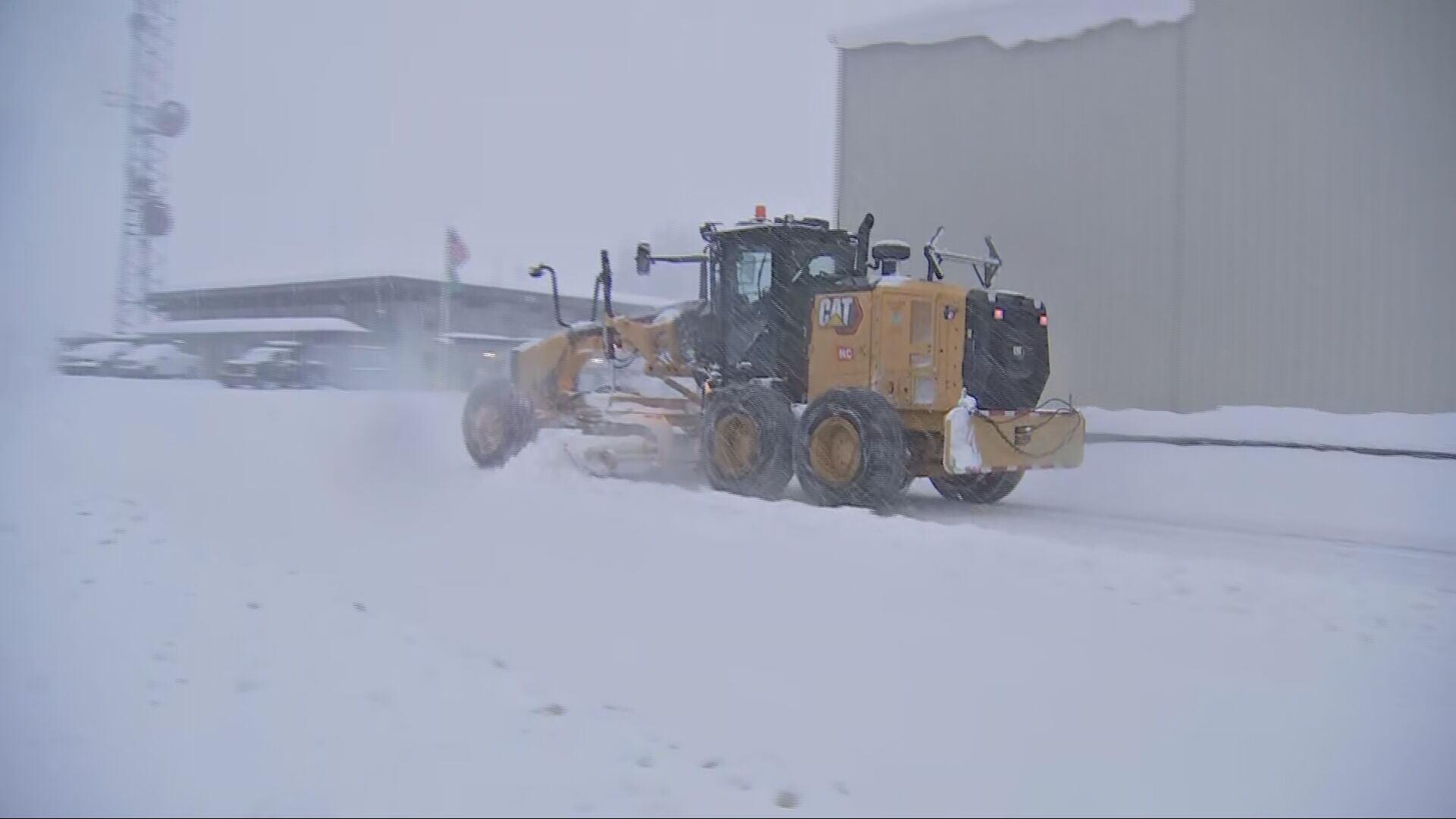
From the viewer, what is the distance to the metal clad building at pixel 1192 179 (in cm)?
1265

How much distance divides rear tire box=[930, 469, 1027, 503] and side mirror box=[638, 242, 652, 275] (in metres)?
3.55

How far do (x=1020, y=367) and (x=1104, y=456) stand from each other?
4172mm

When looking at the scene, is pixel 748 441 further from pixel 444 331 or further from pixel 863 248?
pixel 444 331

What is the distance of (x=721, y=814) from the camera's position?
3.10 m

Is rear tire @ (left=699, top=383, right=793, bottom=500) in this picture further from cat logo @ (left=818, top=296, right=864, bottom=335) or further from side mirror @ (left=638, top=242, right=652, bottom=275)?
side mirror @ (left=638, top=242, right=652, bottom=275)

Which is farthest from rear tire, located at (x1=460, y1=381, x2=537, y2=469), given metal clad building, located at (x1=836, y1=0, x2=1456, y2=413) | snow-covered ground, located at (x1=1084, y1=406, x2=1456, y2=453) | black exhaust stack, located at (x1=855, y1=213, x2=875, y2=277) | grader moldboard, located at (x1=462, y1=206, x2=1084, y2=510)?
snow-covered ground, located at (x1=1084, y1=406, x2=1456, y2=453)

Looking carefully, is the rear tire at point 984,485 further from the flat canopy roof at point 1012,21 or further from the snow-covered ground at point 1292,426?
the flat canopy roof at point 1012,21

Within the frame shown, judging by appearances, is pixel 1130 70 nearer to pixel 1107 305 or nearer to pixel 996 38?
pixel 996 38

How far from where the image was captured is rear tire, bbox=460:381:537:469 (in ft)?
38.4

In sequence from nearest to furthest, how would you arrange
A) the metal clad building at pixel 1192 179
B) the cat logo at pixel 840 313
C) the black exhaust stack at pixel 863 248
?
the cat logo at pixel 840 313, the black exhaust stack at pixel 863 248, the metal clad building at pixel 1192 179

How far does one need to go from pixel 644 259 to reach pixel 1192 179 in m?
8.35

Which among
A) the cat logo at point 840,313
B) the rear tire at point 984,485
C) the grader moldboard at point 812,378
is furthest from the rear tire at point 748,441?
the rear tire at point 984,485

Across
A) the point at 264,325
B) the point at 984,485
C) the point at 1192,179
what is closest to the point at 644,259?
the point at 984,485

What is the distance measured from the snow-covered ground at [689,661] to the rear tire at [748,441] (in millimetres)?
986
